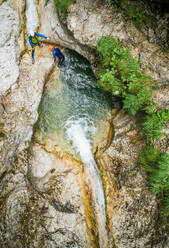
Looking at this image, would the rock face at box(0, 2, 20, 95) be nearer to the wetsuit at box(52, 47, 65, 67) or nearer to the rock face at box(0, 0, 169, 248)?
the rock face at box(0, 0, 169, 248)

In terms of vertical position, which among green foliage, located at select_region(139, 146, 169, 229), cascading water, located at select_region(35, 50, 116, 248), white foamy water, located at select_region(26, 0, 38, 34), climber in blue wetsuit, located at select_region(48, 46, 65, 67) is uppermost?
white foamy water, located at select_region(26, 0, 38, 34)

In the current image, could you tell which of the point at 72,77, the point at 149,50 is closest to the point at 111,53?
the point at 149,50

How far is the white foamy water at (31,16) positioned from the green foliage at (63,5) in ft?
5.56

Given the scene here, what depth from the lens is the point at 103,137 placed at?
7445 mm

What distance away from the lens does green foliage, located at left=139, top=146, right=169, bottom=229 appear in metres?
5.45

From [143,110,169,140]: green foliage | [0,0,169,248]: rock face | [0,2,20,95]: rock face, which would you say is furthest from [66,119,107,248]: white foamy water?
[0,2,20,95]: rock face

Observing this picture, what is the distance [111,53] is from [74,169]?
5.21 meters

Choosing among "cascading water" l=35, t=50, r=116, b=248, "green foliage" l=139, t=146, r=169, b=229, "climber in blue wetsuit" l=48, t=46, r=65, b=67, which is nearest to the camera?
"green foliage" l=139, t=146, r=169, b=229

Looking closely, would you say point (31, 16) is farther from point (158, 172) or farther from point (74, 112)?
point (158, 172)

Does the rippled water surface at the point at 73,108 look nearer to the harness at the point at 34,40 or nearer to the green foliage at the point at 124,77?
the green foliage at the point at 124,77

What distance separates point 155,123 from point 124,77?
2233mm

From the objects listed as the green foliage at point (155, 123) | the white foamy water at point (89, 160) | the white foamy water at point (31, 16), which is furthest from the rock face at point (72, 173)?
the white foamy water at point (31, 16)

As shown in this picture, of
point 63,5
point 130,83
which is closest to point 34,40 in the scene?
point 63,5

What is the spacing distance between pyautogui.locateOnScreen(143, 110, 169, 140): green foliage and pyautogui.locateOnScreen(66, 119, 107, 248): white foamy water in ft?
8.03
